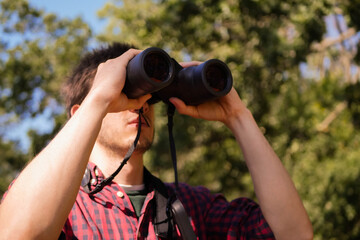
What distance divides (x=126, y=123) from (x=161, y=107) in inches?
168

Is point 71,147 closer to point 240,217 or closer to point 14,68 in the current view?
point 240,217

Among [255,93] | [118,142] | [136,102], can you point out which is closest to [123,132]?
[118,142]

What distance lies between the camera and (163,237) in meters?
1.55

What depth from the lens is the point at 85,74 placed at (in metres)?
1.88

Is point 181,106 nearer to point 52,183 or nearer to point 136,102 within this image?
point 136,102

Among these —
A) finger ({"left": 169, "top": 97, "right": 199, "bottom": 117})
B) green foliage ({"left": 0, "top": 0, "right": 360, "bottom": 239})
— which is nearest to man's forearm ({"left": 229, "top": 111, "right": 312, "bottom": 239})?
finger ({"left": 169, "top": 97, "right": 199, "bottom": 117})

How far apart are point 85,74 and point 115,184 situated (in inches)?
20.5

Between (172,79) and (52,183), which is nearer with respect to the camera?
(52,183)

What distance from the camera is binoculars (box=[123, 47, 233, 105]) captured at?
1.43 metres

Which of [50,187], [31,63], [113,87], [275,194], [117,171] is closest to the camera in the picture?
[50,187]

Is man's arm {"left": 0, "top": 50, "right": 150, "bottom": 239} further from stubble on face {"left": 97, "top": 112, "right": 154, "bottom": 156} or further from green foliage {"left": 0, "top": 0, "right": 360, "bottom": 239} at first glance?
green foliage {"left": 0, "top": 0, "right": 360, "bottom": 239}

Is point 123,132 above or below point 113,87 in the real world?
below

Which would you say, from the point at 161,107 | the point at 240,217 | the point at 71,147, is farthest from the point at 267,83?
the point at 71,147

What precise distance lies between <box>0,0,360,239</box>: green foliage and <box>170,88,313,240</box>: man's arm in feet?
5.75
